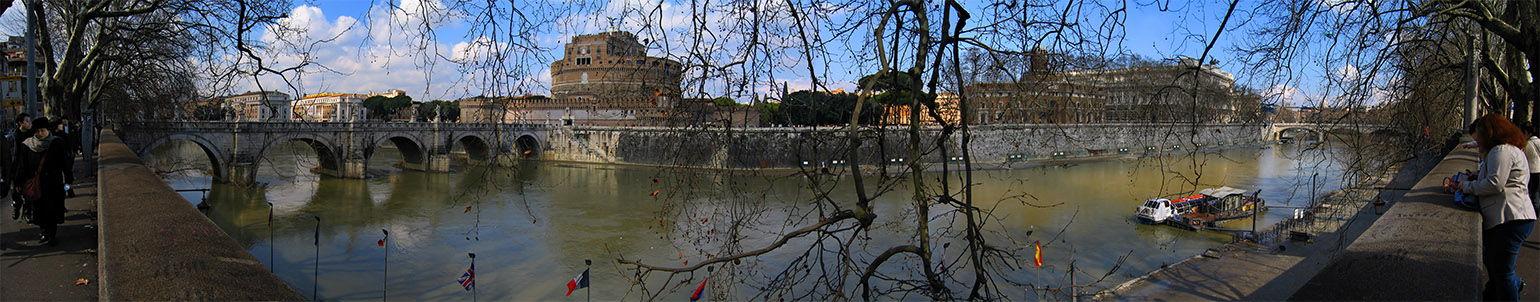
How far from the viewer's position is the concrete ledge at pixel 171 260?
1481 millimetres

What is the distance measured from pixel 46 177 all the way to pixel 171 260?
3008 mm

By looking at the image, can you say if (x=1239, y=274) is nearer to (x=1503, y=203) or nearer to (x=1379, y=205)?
(x=1379, y=205)

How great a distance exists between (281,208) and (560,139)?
19.2 meters

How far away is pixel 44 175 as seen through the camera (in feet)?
12.2

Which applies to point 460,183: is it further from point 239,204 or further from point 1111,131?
point 1111,131

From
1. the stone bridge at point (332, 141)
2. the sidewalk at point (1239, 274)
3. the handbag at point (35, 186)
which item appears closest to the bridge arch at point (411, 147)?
the stone bridge at point (332, 141)

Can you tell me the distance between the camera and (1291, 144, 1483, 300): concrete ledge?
1392 mm

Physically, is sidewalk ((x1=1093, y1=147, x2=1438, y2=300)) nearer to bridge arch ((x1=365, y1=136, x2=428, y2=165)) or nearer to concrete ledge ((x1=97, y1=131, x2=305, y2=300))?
concrete ledge ((x1=97, y1=131, x2=305, y2=300))

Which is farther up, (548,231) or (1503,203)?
(1503,203)

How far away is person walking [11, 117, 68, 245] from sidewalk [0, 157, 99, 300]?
10 centimetres

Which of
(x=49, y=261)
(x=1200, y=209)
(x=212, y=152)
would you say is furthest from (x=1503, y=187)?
(x=212, y=152)

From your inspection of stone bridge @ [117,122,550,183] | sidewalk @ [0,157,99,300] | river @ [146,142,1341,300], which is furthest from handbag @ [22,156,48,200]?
stone bridge @ [117,122,550,183]

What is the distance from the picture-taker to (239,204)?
18.0 meters

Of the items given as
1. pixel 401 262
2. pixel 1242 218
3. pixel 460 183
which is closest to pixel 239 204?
pixel 460 183
